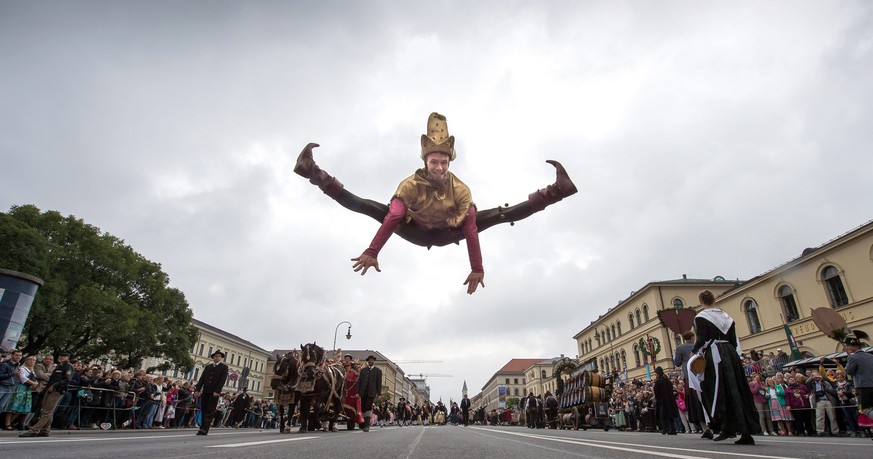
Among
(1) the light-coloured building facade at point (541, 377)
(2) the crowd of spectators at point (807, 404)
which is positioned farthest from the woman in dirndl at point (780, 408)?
(1) the light-coloured building facade at point (541, 377)

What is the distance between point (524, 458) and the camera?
2.62m

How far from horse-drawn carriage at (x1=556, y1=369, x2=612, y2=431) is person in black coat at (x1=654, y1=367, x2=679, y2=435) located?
3950 mm

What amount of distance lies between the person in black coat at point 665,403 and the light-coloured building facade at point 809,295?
1712 centimetres

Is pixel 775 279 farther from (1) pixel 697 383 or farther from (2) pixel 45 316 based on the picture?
(2) pixel 45 316

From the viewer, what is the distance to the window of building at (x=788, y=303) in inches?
1027

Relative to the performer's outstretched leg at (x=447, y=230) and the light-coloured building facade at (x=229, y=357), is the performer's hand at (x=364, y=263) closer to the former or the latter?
the performer's outstretched leg at (x=447, y=230)

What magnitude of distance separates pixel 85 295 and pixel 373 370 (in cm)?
2288

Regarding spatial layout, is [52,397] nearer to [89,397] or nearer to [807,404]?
[89,397]

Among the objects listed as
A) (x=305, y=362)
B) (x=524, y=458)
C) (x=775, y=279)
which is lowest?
(x=524, y=458)

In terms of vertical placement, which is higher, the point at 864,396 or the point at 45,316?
the point at 45,316

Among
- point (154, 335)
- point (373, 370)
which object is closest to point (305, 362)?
point (373, 370)

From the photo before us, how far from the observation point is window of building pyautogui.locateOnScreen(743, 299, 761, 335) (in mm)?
29066

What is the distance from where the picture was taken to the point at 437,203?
552 centimetres

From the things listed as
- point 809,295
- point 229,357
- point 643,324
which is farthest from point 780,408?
point 229,357
